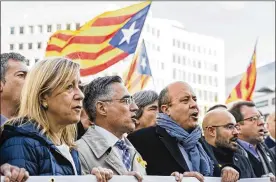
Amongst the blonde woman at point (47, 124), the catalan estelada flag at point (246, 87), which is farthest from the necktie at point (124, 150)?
the catalan estelada flag at point (246, 87)

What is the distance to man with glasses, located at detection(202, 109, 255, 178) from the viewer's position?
6.28 meters

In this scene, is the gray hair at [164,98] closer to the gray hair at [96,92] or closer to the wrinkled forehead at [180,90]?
the wrinkled forehead at [180,90]

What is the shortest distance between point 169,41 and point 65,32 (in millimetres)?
82100

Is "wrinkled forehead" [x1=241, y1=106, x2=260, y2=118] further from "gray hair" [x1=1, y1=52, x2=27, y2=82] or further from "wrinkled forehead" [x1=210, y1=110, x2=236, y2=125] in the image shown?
"gray hair" [x1=1, y1=52, x2=27, y2=82]

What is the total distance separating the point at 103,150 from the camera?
470 centimetres

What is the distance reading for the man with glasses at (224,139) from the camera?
6.28 meters

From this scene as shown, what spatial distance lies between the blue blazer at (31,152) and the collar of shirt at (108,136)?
86 centimetres

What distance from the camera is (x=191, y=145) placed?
5504mm

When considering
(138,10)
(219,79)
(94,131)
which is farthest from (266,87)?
(94,131)

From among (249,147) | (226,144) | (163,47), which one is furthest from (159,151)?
(163,47)

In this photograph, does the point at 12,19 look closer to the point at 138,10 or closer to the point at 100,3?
the point at 100,3

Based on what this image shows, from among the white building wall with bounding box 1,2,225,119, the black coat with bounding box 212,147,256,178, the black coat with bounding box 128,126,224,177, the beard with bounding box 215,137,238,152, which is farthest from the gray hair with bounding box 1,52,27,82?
the white building wall with bounding box 1,2,225,119

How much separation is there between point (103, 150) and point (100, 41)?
5.61 metres

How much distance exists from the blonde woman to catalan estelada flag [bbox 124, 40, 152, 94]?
766cm
